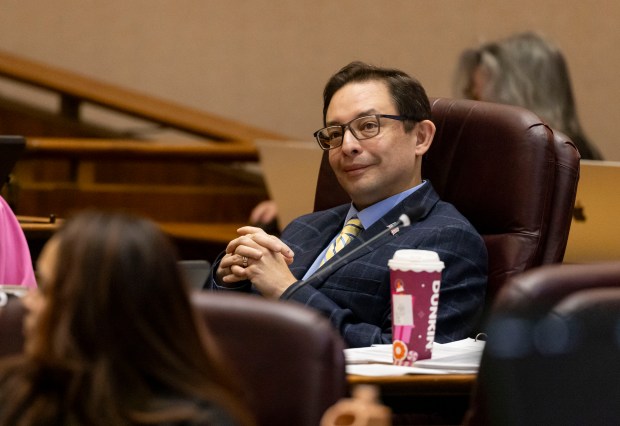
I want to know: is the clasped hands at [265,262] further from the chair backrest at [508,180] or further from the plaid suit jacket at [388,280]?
the chair backrest at [508,180]

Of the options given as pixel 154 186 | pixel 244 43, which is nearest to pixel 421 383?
pixel 154 186

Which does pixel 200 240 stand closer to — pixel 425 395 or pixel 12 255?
pixel 12 255

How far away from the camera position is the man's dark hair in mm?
2371

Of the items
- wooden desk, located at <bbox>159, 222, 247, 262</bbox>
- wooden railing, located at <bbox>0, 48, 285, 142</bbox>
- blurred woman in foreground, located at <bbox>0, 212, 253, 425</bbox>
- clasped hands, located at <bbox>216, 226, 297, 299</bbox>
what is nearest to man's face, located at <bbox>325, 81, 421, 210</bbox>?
clasped hands, located at <bbox>216, 226, 297, 299</bbox>

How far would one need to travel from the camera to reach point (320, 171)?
8.79 ft

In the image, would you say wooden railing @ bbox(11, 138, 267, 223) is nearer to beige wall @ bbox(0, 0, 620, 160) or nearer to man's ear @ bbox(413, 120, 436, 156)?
beige wall @ bbox(0, 0, 620, 160)

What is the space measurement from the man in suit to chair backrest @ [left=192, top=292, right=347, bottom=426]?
69cm

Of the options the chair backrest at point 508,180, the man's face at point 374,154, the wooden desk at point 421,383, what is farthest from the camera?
the man's face at point 374,154

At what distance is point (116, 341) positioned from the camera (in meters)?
1.11

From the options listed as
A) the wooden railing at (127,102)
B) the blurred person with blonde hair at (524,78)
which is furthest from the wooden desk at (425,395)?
the wooden railing at (127,102)

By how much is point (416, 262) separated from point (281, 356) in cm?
49

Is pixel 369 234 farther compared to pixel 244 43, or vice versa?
pixel 244 43

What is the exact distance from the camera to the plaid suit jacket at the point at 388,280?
2.06 meters

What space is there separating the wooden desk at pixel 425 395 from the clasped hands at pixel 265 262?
14.9 inches
